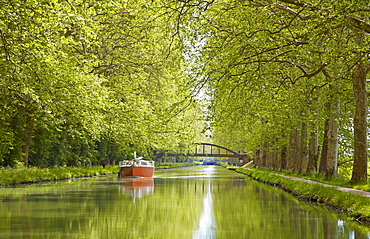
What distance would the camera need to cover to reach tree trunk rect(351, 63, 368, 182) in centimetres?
2130

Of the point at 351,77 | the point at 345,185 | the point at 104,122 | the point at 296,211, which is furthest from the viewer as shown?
the point at 104,122

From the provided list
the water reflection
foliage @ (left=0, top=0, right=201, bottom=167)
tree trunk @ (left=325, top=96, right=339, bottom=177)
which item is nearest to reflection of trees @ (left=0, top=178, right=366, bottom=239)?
the water reflection

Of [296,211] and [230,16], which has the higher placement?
[230,16]

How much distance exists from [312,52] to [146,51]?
17.9 metres

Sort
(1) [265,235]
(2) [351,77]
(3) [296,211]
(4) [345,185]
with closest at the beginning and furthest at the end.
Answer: (1) [265,235]
(3) [296,211]
(4) [345,185]
(2) [351,77]

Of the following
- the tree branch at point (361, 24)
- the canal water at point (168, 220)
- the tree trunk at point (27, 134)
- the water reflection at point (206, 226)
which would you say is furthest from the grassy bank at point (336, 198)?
the tree trunk at point (27, 134)

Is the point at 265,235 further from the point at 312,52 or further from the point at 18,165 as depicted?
the point at 18,165

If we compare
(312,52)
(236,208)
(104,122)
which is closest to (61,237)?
(236,208)

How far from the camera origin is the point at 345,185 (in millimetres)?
21531

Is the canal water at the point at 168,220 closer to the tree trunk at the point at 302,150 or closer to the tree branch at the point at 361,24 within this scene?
the tree branch at the point at 361,24

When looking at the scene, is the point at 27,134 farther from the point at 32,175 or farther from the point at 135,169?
the point at 135,169

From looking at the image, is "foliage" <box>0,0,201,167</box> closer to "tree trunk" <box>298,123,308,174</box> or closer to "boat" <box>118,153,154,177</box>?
"boat" <box>118,153,154,177</box>

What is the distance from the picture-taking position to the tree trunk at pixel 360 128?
69.9 ft

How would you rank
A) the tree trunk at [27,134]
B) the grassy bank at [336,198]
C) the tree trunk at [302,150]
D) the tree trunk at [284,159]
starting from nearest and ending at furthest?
the grassy bank at [336,198] < the tree trunk at [27,134] < the tree trunk at [302,150] < the tree trunk at [284,159]
